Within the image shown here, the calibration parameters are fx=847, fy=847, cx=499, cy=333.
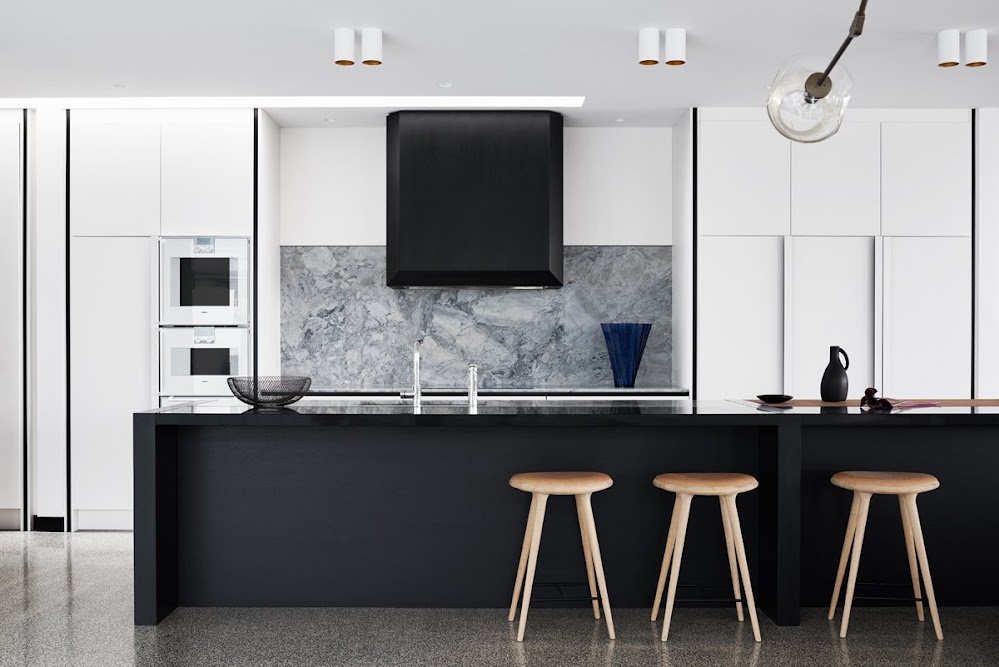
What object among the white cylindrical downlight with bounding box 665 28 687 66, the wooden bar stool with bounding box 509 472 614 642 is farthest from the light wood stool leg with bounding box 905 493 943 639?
the white cylindrical downlight with bounding box 665 28 687 66

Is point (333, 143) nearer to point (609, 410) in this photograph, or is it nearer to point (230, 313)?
point (230, 313)

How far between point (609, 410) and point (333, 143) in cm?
332

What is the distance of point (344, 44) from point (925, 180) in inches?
150

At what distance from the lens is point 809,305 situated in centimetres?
547

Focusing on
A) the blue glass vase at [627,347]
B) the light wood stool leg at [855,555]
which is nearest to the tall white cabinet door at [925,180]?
the blue glass vase at [627,347]

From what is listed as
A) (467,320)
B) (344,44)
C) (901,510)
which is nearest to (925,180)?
(901,510)

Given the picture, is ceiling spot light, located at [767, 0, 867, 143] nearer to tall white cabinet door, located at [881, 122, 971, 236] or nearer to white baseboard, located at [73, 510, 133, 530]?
tall white cabinet door, located at [881, 122, 971, 236]

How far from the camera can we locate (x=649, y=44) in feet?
13.3

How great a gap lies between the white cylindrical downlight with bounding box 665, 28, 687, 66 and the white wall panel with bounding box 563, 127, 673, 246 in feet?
6.29

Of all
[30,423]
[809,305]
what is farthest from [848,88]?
[30,423]

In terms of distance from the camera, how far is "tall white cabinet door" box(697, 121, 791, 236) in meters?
5.47

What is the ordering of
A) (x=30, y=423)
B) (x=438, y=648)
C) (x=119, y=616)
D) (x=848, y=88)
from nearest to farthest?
(x=848, y=88)
(x=438, y=648)
(x=119, y=616)
(x=30, y=423)

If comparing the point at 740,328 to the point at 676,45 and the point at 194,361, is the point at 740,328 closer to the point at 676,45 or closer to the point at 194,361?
the point at 676,45

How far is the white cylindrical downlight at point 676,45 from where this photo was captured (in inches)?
159
